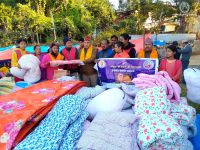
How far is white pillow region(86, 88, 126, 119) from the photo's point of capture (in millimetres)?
2279

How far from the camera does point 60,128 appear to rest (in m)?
1.75

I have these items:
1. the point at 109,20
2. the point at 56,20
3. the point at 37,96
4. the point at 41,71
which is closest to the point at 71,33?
the point at 56,20

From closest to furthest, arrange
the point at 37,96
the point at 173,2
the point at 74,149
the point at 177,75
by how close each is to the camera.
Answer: the point at 74,149 → the point at 37,96 → the point at 177,75 → the point at 173,2

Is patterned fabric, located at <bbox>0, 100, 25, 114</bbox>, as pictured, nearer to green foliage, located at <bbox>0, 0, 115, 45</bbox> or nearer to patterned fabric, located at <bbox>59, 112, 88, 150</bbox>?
patterned fabric, located at <bbox>59, 112, 88, 150</bbox>

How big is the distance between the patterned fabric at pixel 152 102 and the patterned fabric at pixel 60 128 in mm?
454

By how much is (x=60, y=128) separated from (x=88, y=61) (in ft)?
8.90

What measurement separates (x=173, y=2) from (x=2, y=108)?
20.3m

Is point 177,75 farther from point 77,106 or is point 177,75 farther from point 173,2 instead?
point 173,2

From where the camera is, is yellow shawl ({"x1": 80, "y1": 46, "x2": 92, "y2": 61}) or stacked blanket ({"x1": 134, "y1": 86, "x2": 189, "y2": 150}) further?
yellow shawl ({"x1": 80, "y1": 46, "x2": 92, "y2": 61})

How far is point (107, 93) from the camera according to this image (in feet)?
8.03

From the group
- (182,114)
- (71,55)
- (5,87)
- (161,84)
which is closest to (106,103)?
(161,84)

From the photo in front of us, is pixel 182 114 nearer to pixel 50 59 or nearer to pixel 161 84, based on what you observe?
pixel 161 84

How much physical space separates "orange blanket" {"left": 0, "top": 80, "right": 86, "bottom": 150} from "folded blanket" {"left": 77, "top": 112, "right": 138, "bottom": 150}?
0.43 m

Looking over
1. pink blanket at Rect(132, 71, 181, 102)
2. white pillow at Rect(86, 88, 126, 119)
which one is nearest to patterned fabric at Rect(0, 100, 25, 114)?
white pillow at Rect(86, 88, 126, 119)
